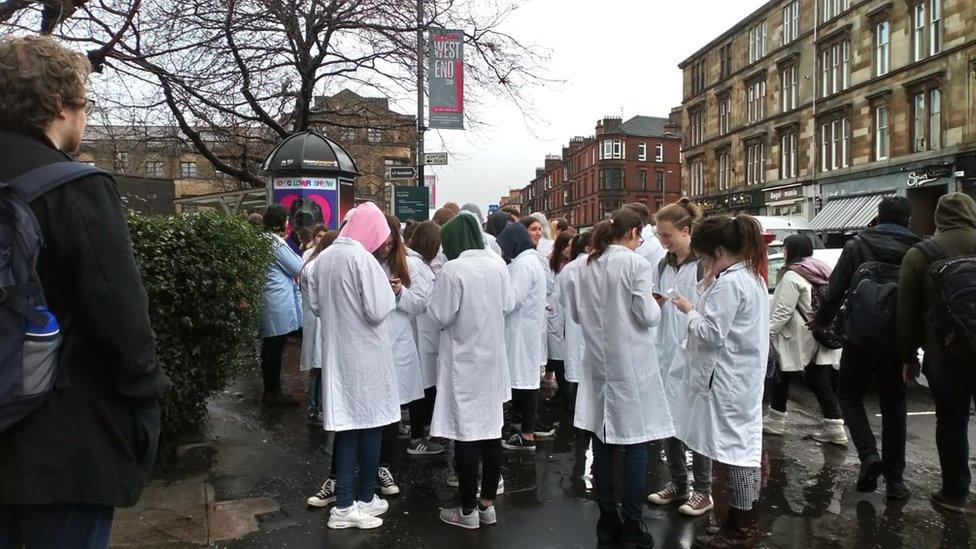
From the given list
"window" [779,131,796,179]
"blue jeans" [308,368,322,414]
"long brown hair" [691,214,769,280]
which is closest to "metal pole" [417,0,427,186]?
"blue jeans" [308,368,322,414]

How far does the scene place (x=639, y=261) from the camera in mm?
3945

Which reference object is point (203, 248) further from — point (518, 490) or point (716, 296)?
point (716, 296)

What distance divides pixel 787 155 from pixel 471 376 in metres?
37.8

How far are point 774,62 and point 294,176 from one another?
35.0 metres

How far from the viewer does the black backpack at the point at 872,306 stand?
15.4 ft

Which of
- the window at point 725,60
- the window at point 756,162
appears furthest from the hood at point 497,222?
the window at point 725,60

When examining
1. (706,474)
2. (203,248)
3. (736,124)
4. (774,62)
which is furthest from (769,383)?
(736,124)

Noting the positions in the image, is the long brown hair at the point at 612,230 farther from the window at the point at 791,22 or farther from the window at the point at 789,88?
the window at the point at 791,22

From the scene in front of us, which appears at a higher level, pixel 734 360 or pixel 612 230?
pixel 612 230

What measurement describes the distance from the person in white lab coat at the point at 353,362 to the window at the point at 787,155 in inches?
1459

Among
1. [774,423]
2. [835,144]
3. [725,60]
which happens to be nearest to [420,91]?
[774,423]

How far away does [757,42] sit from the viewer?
40.3m

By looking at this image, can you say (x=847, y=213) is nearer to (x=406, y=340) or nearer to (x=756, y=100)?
(x=756, y=100)

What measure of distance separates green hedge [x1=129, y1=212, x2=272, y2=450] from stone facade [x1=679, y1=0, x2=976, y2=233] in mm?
26663
